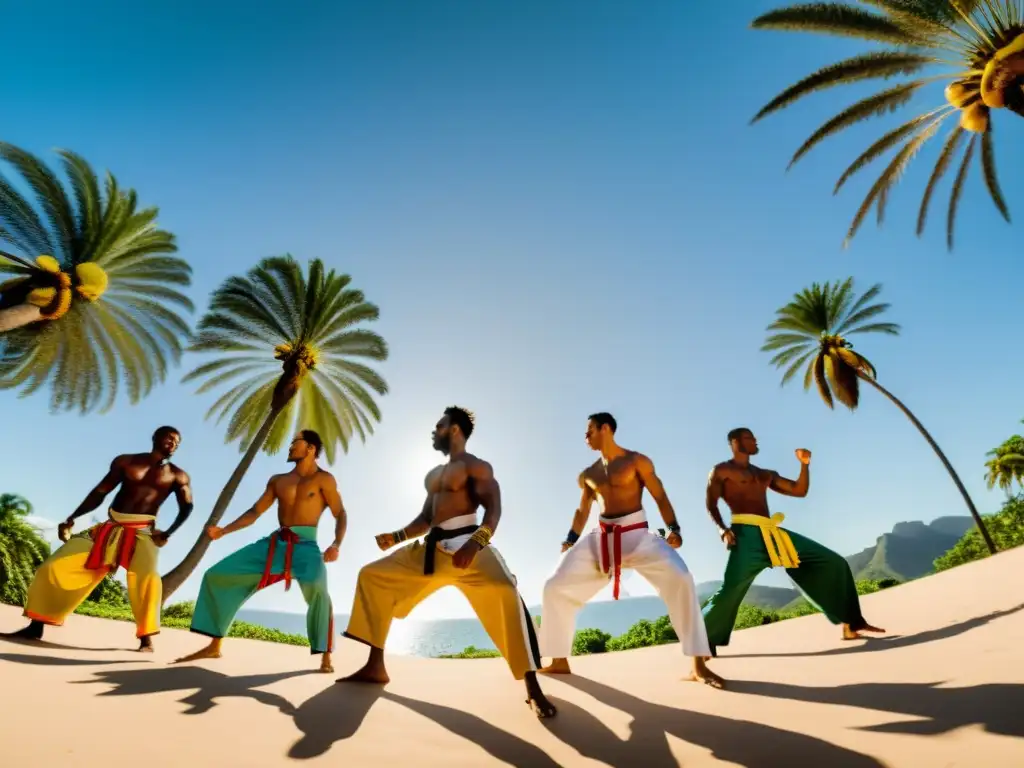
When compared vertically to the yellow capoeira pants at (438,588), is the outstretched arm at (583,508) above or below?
above

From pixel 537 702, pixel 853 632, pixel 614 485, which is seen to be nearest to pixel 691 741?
pixel 537 702

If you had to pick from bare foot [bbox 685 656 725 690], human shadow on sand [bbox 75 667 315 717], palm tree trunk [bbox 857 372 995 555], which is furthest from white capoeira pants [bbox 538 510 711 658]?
palm tree trunk [bbox 857 372 995 555]

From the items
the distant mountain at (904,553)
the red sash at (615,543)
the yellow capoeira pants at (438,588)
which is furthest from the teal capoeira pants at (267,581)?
the distant mountain at (904,553)

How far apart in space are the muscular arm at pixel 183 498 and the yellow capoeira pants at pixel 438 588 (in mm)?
3200

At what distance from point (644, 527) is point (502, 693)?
74.6 inches

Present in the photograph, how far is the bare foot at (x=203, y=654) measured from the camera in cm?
490

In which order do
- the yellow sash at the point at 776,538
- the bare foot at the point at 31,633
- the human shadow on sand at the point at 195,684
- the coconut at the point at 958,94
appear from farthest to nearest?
the coconut at the point at 958,94 → the yellow sash at the point at 776,538 → the bare foot at the point at 31,633 → the human shadow on sand at the point at 195,684

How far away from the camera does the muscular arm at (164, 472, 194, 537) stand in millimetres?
6449

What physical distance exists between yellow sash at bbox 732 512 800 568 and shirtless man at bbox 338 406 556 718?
123 inches

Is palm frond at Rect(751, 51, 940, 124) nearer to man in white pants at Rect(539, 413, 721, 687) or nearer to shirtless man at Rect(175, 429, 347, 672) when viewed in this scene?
man in white pants at Rect(539, 413, 721, 687)

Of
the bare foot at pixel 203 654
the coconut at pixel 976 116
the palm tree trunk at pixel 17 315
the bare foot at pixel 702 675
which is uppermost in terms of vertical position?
the coconut at pixel 976 116

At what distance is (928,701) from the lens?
3.31 metres

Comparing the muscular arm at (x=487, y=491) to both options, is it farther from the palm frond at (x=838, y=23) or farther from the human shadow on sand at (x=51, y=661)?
the palm frond at (x=838, y=23)

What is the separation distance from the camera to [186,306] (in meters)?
16.6
